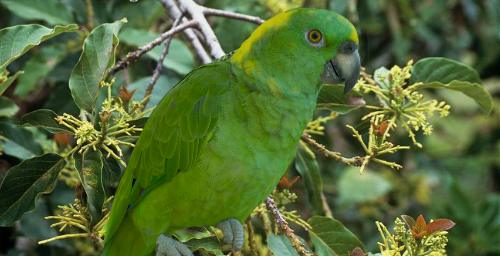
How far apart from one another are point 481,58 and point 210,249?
227 centimetres

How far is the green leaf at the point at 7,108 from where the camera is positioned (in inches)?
74.2

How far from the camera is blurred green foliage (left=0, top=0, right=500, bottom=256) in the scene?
2.12m

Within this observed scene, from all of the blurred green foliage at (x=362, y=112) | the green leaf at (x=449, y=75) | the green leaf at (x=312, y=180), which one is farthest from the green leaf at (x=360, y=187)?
the green leaf at (x=449, y=75)

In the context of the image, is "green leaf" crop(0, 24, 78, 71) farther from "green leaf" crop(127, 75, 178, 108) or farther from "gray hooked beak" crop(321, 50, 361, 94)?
"gray hooked beak" crop(321, 50, 361, 94)

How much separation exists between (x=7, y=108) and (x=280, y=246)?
2.71 feet

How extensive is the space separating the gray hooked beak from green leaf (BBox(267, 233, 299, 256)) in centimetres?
34

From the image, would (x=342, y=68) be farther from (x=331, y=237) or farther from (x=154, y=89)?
(x=154, y=89)

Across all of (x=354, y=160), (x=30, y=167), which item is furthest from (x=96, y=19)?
(x=354, y=160)

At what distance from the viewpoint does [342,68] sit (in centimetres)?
154

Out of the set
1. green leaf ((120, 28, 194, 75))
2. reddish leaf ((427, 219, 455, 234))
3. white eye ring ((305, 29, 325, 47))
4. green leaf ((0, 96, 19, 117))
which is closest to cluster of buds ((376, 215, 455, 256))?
reddish leaf ((427, 219, 455, 234))

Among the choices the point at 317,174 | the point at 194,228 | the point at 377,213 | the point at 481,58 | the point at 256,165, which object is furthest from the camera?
the point at 481,58

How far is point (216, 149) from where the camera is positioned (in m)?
1.50

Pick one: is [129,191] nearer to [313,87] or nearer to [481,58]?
[313,87]

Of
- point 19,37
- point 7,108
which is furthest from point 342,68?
point 7,108
